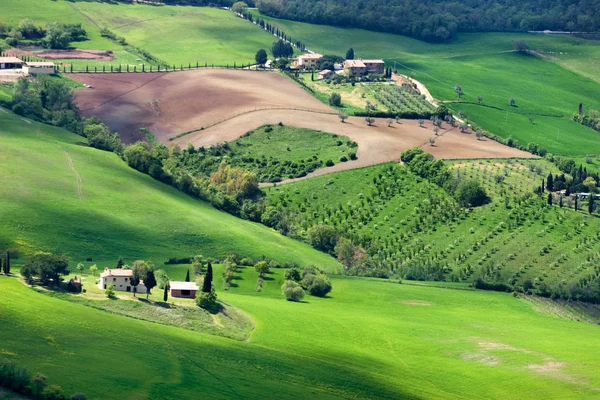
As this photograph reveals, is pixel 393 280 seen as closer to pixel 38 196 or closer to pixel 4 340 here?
pixel 38 196

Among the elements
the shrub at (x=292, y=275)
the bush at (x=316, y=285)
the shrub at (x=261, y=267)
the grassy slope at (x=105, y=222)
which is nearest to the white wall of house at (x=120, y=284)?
the grassy slope at (x=105, y=222)

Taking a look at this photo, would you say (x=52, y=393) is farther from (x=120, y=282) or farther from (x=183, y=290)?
(x=183, y=290)

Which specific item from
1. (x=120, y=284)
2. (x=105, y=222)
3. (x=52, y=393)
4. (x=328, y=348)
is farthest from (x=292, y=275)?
(x=52, y=393)

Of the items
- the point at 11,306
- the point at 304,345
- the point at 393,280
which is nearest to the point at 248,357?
the point at 304,345

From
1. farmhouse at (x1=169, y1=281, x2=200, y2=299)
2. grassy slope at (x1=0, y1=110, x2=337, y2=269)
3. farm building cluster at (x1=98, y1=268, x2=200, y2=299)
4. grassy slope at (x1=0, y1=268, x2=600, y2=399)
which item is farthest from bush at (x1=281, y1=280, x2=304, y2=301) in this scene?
farm building cluster at (x1=98, y1=268, x2=200, y2=299)

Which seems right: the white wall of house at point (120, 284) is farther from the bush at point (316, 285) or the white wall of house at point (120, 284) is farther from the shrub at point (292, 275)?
the shrub at point (292, 275)

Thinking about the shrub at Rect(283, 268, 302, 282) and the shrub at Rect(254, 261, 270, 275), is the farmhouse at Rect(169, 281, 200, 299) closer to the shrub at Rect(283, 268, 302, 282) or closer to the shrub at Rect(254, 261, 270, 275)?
the shrub at Rect(254, 261, 270, 275)
